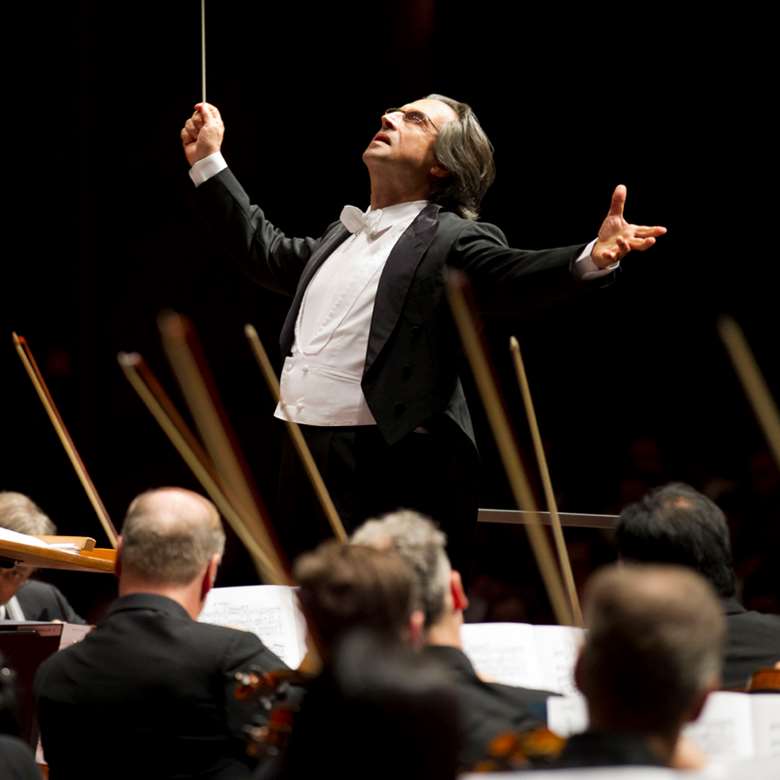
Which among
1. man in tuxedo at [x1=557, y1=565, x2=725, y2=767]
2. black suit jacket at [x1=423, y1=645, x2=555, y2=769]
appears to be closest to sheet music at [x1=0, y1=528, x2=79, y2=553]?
black suit jacket at [x1=423, y1=645, x2=555, y2=769]

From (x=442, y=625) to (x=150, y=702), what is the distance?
0.58 meters

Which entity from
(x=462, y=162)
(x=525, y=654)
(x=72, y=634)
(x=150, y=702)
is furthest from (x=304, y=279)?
(x=150, y=702)

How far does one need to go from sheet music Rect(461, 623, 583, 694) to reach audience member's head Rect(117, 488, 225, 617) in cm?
49

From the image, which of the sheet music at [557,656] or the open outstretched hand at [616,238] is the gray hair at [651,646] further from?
the open outstretched hand at [616,238]

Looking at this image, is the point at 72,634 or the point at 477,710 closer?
the point at 477,710

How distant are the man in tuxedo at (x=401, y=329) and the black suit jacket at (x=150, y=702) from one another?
0.80m

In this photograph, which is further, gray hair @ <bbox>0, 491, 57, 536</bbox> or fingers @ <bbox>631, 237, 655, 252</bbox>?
gray hair @ <bbox>0, 491, 57, 536</bbox>

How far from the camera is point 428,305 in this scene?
324cm

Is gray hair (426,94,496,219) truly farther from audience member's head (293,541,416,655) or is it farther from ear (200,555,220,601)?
audience member's head (293,541,416,655)

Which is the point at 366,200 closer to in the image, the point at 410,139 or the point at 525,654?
the point at 410,139

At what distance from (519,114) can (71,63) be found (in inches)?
76.6

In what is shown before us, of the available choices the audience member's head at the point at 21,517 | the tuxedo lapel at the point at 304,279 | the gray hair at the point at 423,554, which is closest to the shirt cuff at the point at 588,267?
the tuxedo lapel at the point at 304,279

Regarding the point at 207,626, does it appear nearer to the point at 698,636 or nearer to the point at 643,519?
the point at 643,519

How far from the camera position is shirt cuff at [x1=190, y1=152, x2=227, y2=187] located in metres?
3.59
